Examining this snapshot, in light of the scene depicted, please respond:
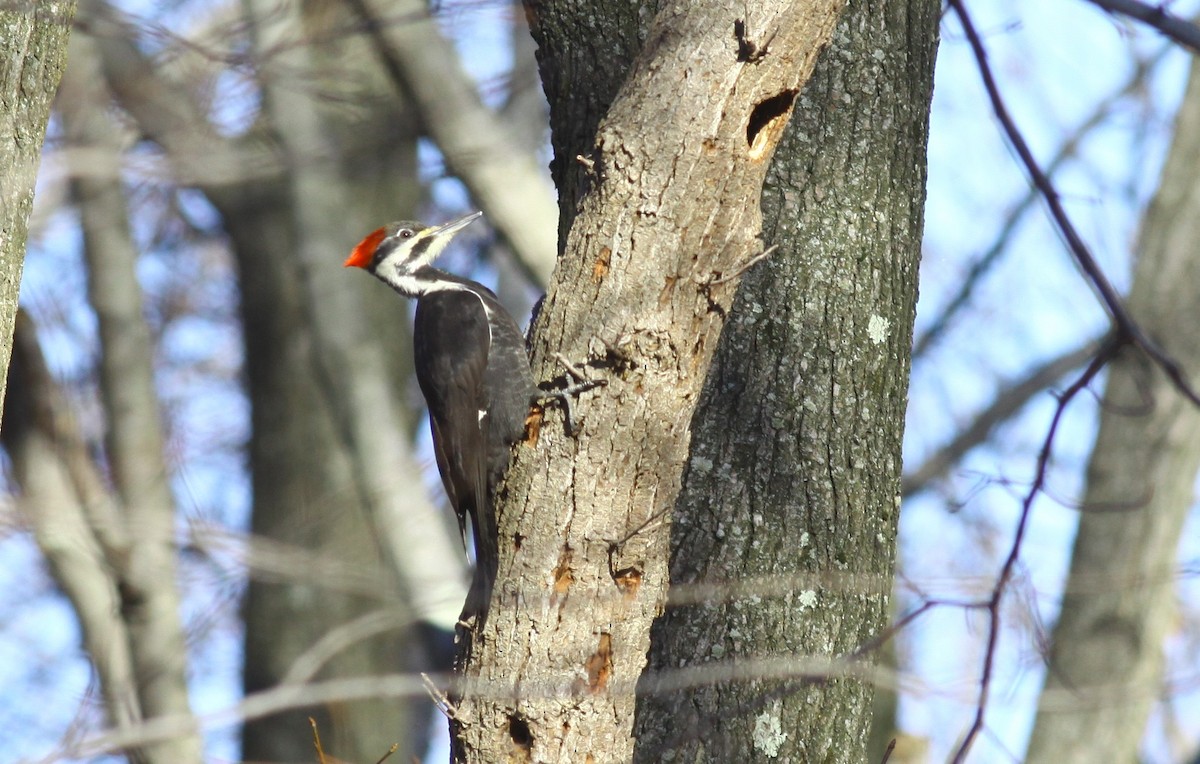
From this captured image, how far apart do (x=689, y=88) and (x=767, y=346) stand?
2.71 ft

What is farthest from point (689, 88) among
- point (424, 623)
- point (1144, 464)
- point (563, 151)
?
point (1144, 464)

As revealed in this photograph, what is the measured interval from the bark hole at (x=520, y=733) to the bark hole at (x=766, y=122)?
1.27 meters

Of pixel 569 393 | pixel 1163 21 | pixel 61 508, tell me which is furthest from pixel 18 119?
pixel 61 508

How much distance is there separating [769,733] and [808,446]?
707 millimetres

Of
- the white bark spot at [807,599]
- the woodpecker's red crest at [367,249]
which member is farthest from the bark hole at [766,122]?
the woodpecker's red crest at [367,249]

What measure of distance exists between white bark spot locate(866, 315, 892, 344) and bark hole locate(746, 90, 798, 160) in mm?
687

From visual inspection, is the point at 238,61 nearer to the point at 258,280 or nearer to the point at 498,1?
the point at 498,1

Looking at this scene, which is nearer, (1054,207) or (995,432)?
(1054,207)

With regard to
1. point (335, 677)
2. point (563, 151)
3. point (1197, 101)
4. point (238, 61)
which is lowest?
point (335, 677)

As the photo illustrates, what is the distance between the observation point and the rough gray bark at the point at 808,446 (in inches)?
119

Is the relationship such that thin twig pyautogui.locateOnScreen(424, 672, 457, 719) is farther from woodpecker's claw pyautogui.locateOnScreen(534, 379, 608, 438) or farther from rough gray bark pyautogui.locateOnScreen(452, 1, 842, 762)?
woodpecker's claw pyautogui.locateOnScreen(534, 379, 608, 438)

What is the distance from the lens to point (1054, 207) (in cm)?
232

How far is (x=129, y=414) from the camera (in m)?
6.25

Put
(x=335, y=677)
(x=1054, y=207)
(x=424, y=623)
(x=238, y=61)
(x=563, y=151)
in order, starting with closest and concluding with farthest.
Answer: (x=1054, y=207), (x=563, y=151), (x=238, y=61), (x=424, y=623), (x=335, y=677)
